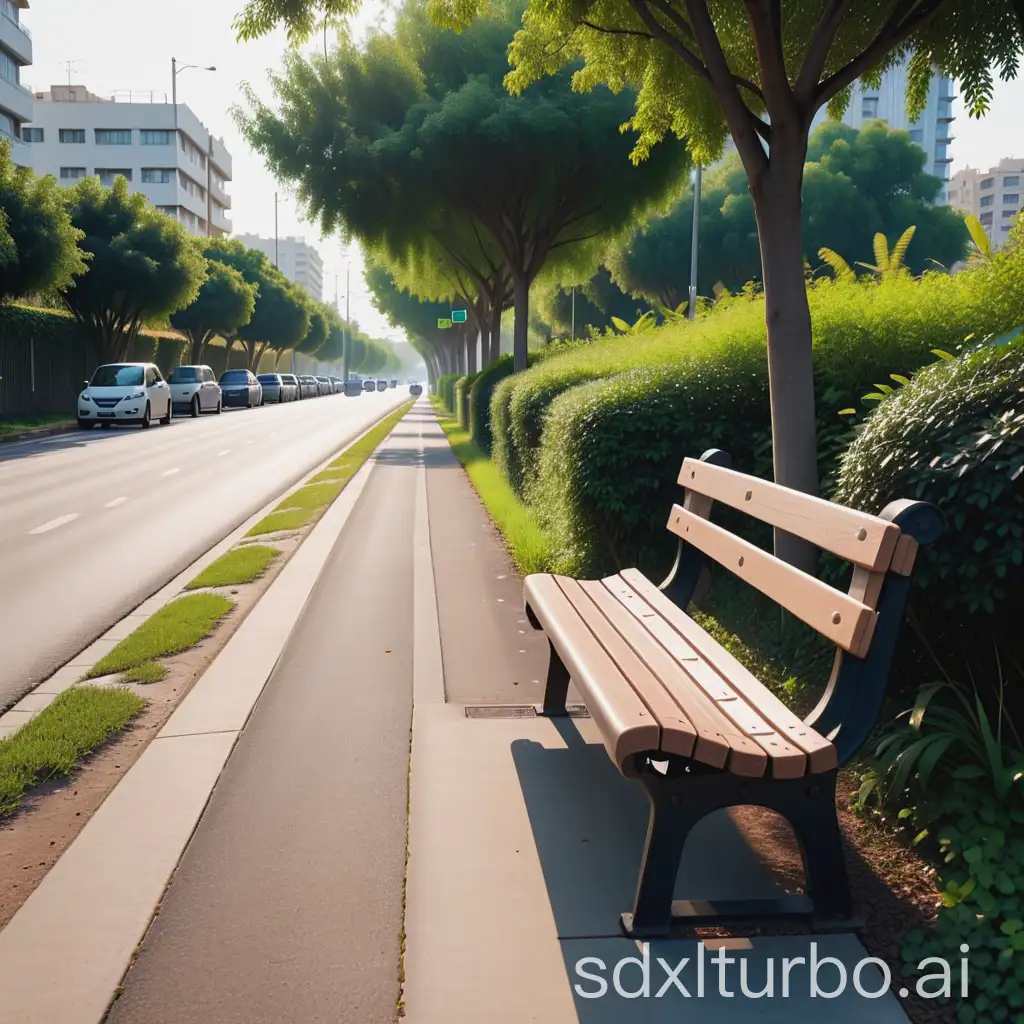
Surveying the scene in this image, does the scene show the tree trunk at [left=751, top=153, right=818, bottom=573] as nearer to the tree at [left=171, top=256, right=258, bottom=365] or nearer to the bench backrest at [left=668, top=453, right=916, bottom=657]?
the bench backrest at [left=668, top=453, right=916, bottom=657]

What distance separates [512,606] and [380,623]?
957mm

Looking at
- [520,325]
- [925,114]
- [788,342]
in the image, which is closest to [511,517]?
[788,342]

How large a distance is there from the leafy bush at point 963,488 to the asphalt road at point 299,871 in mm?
1977

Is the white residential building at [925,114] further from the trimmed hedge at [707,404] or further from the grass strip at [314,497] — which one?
the trimmed hedge at [707,404]

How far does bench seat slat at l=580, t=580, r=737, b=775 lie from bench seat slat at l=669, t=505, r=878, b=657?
0.39 meters

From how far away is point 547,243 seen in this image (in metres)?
26.0

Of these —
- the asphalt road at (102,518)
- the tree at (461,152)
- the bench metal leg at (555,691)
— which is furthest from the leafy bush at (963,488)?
the tree at (461,152)

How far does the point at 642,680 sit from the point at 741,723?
393 mm

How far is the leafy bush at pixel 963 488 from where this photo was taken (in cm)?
358

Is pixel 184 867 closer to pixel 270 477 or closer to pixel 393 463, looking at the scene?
pixel 270 477

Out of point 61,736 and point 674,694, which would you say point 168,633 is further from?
point 674,694

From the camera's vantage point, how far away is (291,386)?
74062 millimetres

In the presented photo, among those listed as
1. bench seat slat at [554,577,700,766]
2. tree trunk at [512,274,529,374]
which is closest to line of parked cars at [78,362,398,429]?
tree trunk at [512,274,529,374]

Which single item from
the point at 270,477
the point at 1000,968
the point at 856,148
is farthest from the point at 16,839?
the point at 856,148
